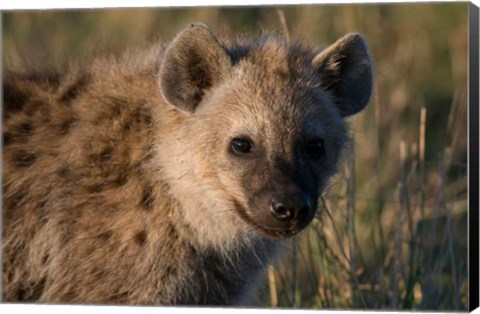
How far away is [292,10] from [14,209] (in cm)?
394

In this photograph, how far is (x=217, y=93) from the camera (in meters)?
5.30

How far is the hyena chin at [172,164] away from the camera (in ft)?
16.9

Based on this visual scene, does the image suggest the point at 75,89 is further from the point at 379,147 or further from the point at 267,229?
the point at 379,147

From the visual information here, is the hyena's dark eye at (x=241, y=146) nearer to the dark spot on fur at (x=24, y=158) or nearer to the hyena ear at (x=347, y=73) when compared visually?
the hyena ear at (x=347, y=73)

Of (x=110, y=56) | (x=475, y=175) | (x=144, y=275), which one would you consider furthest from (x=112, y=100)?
(x=475, y=175)

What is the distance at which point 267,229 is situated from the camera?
199 inches

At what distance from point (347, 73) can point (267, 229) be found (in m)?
0.92

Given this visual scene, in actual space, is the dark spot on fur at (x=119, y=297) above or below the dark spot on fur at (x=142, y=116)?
below

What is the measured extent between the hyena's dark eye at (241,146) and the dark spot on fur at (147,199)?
0.46 meters

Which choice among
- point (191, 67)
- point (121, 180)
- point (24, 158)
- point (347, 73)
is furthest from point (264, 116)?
point (24, 158)

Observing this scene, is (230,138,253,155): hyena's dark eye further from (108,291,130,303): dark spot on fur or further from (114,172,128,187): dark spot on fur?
(108,291,130,303): dark spot on fur

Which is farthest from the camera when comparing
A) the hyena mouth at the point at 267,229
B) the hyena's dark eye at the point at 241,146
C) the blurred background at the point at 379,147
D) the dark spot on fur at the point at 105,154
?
the blurred background at the point at 379,147

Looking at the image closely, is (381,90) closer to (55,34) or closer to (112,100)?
(55,34)

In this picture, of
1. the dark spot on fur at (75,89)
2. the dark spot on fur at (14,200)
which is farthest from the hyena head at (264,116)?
the dark spot on fur at (14,200)
